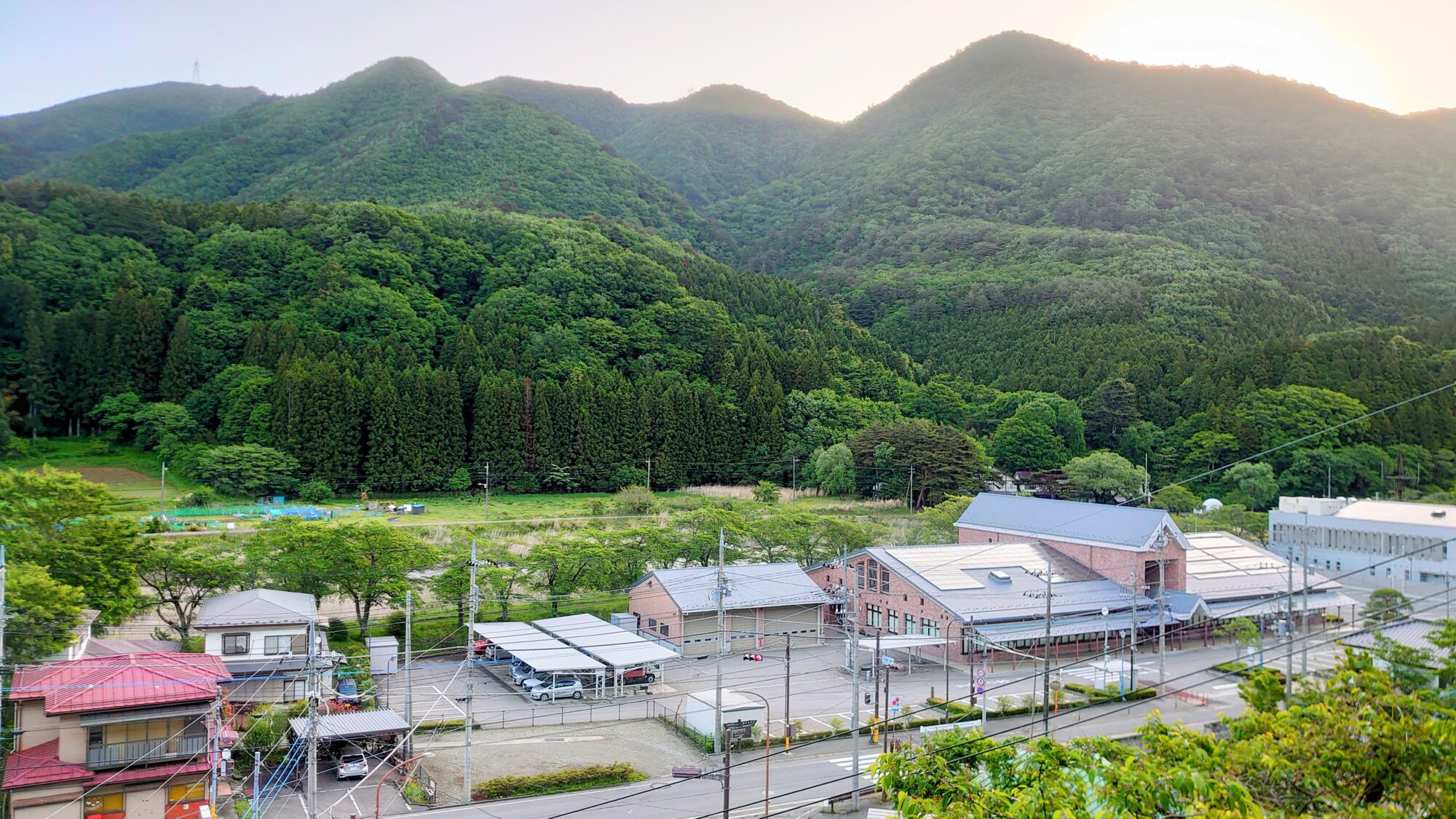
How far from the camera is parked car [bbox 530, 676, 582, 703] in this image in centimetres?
2159

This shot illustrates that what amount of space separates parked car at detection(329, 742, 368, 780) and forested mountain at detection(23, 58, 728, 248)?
7317cm

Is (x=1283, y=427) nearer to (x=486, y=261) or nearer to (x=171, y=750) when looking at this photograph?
(x=486, y=261)

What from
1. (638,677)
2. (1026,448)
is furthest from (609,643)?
(1026,448)

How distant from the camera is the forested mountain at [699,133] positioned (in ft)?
482

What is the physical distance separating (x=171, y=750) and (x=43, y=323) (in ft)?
136

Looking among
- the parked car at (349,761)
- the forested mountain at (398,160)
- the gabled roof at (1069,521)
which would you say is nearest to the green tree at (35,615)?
the parked car at (349,761)

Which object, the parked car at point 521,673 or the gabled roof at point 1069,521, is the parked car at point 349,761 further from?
the gabled roof at point 1069,521

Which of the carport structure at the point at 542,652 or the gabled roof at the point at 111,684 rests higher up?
the gabled roof at the point at 111,684

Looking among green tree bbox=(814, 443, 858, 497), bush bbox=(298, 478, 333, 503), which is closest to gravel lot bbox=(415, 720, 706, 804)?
bush bbox=(298, 478, 333, 503)

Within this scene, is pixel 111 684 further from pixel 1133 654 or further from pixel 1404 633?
pixel 1404 633

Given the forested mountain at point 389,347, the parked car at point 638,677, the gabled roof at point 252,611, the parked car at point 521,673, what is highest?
the forested mountain at point 389,347

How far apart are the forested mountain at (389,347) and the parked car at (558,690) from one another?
74.0 ft

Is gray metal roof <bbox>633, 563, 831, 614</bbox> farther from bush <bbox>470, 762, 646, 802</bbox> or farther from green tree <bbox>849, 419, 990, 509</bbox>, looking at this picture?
green tree <bbox>849, 419, 990, 509</bbox>

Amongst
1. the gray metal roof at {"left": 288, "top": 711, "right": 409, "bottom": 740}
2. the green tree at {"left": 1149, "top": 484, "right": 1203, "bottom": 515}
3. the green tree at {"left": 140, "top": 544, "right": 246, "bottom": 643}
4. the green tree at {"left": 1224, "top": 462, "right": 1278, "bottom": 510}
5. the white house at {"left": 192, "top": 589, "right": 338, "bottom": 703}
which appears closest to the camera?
the gray metal roof at {"left": 288, "top": 711, "right": 409, "bottom": 740}
